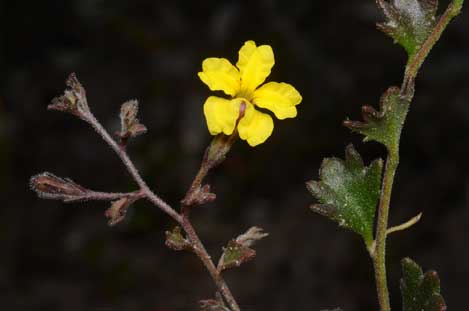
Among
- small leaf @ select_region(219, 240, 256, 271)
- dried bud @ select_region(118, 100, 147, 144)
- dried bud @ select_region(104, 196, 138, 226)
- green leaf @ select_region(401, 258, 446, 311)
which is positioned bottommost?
green leaf @ select_region(401, 258, 446, 311)

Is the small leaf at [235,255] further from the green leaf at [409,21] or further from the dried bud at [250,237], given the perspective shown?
the green leaf at [409,21]

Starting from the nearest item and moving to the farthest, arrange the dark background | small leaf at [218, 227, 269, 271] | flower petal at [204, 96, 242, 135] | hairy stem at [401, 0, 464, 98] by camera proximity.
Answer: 1. hairy stem at [401, 0, 464, 98]
2. small leaf at [218, 227, 269, 271]
3. flower petal at [204, 96, 242, 135]
4. the dark background

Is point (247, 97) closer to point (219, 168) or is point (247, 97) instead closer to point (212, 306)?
point (212, 306)

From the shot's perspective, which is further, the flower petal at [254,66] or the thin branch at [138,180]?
the flower petal at [254,66]

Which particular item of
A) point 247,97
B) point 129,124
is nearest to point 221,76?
point 247,97

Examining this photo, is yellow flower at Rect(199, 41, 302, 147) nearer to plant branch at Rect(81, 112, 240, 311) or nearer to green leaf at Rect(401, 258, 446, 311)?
plant branch at Rect(81, 112, 240, 311)

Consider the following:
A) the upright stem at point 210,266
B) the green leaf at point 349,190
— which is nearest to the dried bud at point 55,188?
the upright stem at point 210,266

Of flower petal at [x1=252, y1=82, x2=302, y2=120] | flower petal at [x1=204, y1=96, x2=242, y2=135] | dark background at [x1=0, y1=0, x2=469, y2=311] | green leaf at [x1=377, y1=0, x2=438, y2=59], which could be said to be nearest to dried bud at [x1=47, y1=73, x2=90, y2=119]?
flower petal at [x1=204, y1=96, x2=242, y2=135]
